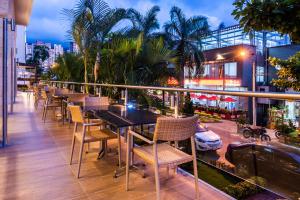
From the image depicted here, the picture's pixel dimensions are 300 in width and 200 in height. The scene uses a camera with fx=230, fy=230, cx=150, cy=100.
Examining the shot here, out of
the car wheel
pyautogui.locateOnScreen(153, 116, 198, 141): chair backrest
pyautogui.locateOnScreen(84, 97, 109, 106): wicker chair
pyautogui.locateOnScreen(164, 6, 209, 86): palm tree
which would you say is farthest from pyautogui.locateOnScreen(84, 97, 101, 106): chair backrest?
pyautogui.locateOnScreen(164, 6, 209, 86): palm tree

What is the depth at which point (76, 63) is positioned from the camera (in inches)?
294

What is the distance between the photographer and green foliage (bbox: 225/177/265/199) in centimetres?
A: 208

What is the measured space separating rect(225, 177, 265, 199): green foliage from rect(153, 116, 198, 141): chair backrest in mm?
866

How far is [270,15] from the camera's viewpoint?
1917 mm

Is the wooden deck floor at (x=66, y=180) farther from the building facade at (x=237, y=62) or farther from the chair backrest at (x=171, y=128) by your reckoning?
the building facade at (x=237, y=62)

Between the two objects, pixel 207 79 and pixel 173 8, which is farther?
pixel 207 79

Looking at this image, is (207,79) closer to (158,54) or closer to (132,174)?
(158,54)

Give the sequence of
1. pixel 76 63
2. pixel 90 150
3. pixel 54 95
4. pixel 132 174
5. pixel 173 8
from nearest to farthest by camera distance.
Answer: pixel 132 174 → pixel 90 150 → pixel 54 95 → pixel 76 63 → pixel 173 8

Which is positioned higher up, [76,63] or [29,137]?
[76,63]

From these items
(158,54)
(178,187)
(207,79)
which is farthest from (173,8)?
(178,187)

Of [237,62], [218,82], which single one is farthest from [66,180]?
[218,82]

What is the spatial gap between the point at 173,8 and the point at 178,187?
10917 millimetres

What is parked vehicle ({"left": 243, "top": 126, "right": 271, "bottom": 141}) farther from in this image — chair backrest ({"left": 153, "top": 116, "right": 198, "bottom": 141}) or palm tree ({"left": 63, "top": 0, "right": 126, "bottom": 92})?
palm tree ({"left": 63, "top": 0, "right": 126, "bottom": 92})

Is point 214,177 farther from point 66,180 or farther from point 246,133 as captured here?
point 66,180
